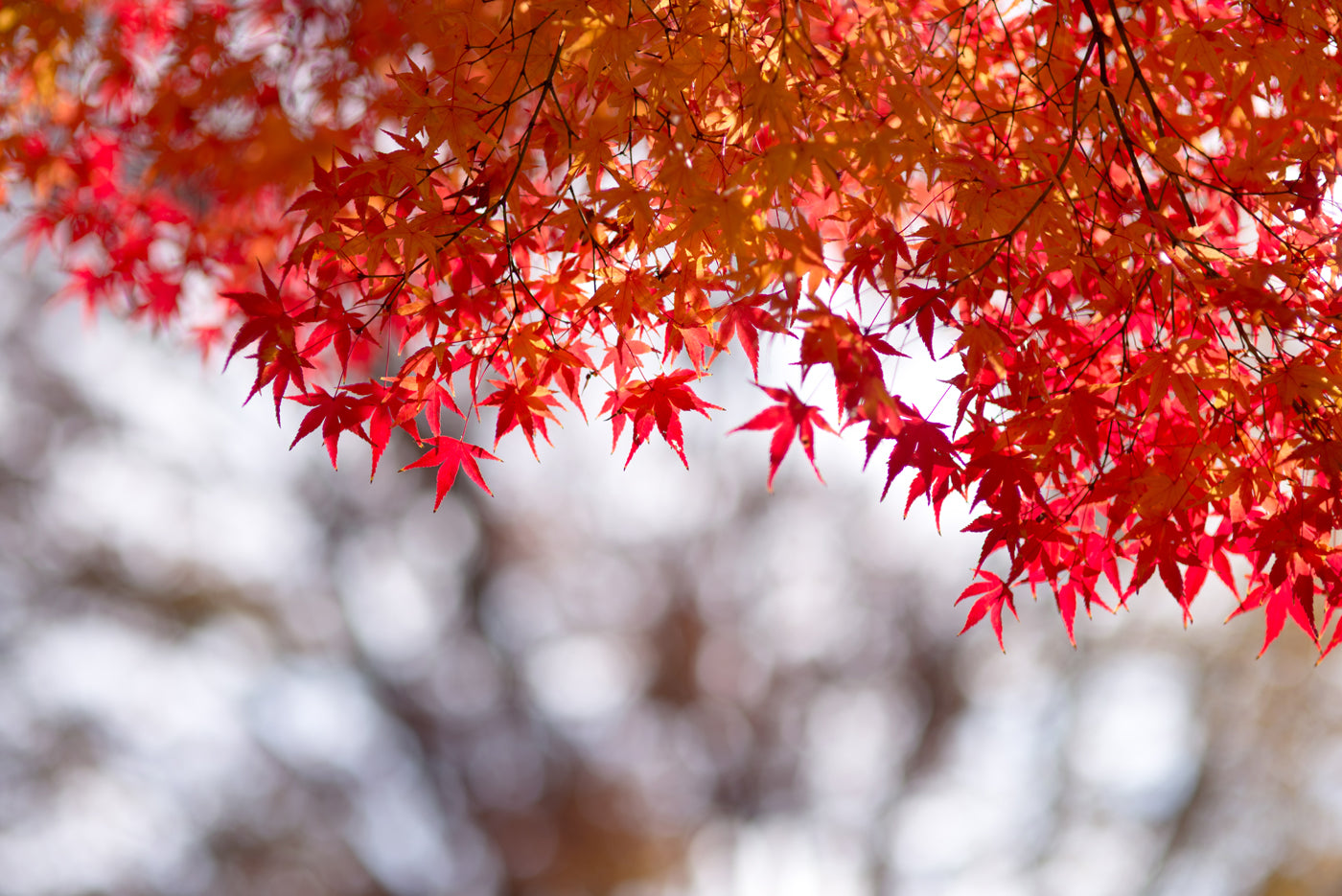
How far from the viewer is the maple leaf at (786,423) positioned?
1.34 m

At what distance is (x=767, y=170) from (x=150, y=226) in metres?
3.35

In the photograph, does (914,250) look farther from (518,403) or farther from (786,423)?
(518,403)

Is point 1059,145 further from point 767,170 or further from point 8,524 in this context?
point 8,524

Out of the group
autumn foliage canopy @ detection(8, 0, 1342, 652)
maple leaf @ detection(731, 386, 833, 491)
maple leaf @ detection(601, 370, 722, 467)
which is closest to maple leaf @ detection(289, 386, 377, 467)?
autumn foliage canopy @ detection(8, 0, 1342, 652)

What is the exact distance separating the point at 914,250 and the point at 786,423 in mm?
442

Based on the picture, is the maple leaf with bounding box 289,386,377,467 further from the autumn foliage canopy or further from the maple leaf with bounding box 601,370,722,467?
the maple leaf with bounding box 601,370,722,467

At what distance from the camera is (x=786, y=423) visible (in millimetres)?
1384

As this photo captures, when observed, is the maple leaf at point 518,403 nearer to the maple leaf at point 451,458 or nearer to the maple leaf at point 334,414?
the maple leaf at point 451,458

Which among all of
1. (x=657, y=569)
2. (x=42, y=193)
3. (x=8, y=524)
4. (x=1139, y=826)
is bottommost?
(x=1139, y=826)

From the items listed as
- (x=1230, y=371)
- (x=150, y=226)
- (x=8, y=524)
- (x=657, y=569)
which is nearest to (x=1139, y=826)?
(x=657, y=569)

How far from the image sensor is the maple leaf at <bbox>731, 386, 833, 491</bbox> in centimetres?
134

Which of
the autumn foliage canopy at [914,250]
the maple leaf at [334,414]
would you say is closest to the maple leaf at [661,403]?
the autumn foliage canopy at [914,250]

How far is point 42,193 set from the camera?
351 cm

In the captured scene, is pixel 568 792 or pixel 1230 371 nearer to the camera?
pixel 1230 371
